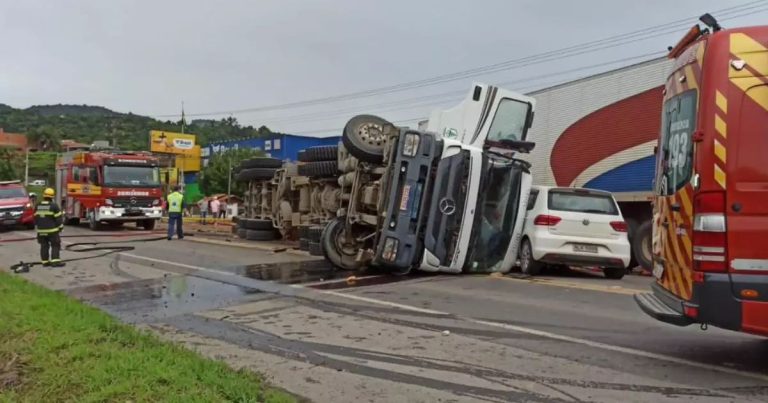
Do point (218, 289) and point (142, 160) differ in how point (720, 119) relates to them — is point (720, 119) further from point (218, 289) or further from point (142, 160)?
point (142, 160)

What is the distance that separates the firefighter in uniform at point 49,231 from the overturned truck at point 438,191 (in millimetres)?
4678

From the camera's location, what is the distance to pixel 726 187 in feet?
14.8

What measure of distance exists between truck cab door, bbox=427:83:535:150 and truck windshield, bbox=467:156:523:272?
65 centimetres

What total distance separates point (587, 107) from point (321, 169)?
616cm

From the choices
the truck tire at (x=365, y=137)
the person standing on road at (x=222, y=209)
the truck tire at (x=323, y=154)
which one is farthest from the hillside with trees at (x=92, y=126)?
the truck tire at (x=365, y=137)

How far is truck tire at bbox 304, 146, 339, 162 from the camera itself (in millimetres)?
14031

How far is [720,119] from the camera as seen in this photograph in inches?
180

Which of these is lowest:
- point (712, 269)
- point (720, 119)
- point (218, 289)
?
point (218, 289)

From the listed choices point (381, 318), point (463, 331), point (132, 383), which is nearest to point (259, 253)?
point (381, 318)

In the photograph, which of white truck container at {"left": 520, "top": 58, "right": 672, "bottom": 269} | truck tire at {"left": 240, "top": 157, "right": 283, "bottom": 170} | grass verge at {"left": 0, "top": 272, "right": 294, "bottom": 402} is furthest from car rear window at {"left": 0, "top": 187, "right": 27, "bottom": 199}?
grass verge at {"left": 0, "top": 272, "right": 294, "bottom": 402}

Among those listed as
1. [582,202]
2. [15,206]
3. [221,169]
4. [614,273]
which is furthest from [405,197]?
[221,169]

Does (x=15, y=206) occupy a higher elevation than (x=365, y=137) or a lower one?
lower

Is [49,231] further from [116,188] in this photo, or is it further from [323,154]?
→ [116,188]

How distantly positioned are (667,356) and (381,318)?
285 cm
